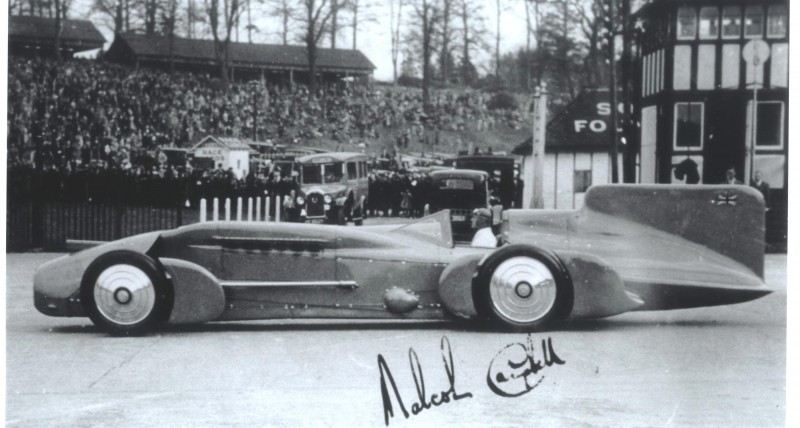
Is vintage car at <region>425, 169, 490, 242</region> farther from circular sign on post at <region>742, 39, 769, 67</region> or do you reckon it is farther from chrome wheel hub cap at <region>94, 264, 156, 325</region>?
circular sign on post at <region>742, 39, 769, 67</region>

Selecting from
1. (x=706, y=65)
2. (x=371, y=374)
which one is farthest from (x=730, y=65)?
(x=371, y=374)

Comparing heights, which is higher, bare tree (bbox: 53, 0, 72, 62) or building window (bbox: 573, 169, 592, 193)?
bare tree (bbox: 53, 0, 72, 62)

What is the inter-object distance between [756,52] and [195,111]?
164 inches

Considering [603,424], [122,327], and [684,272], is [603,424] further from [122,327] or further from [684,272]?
[122,327]

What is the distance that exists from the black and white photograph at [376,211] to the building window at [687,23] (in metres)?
2.05

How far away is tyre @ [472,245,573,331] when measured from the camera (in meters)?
6.48

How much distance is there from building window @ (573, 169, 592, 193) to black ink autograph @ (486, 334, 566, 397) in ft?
5.46

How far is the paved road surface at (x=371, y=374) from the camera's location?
4.85 meters

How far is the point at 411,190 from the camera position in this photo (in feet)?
24.4

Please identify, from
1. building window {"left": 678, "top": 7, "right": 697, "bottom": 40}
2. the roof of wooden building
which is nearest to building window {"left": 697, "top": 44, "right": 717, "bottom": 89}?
building window {"left": 678, "top": 7, "right": 697, "bottom": 40}

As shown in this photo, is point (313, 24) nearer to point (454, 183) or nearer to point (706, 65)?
point (454, 183)

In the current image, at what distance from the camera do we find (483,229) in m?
6.96

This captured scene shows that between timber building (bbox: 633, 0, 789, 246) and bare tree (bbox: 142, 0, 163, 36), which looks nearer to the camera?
bare tree (bbox: 142, 0, 163, 36)

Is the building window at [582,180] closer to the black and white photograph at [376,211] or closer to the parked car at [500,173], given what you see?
the black and white photograph at [376,211]
